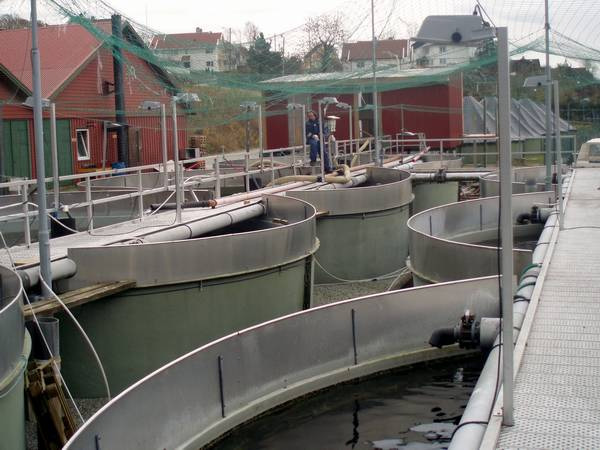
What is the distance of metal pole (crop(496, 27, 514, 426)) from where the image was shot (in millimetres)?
4996

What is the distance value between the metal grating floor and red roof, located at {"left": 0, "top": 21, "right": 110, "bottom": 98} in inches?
960

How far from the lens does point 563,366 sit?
676cm

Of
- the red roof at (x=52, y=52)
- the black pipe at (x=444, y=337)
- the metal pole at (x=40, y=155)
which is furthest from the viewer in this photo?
the red roof at (x=52, y=52)

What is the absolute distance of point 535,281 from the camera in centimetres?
925

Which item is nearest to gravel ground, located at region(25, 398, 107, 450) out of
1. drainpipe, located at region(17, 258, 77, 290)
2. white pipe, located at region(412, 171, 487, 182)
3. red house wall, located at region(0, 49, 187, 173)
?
drainpipe, located at region(17, 258, 77, 290)

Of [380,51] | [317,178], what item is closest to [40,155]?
[317,178]

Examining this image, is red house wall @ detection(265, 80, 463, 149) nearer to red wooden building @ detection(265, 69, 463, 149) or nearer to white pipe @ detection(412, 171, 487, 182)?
red wooden building @ detection(265, 69, 463, 149)

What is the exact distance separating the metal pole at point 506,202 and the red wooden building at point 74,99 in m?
25.0

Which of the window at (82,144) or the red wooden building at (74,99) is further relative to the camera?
the window at (82,144)

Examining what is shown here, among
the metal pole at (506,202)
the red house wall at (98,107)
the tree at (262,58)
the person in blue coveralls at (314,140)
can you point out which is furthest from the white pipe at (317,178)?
the metal pole at (506,202)

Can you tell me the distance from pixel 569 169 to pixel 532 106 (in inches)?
1089

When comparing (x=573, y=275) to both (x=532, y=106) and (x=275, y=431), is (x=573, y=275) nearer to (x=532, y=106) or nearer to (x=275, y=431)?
(x=275, y=431)

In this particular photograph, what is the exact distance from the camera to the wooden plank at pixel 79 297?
9172 millimetres

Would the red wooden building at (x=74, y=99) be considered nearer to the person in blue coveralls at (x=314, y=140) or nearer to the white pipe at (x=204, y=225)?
the person in blue coveralls at (x=314, y=140)
